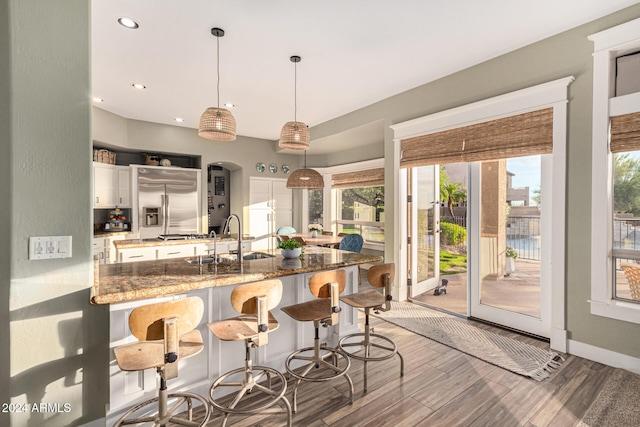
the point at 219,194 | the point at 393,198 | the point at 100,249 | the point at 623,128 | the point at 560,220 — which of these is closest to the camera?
the point at 623,128

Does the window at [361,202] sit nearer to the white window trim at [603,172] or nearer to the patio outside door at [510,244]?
the patio outside door at [510,244]

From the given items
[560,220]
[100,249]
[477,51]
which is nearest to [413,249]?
[560,220]

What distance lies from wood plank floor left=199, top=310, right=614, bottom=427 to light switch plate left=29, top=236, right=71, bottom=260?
4.44ft

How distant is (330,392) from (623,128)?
3104mm

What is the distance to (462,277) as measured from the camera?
5.96m

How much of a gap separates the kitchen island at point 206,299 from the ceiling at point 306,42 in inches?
81.8

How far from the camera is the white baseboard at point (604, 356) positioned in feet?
8.04

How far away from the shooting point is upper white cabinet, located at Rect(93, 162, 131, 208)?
5.34 metres

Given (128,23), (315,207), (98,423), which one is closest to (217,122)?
(128,23)

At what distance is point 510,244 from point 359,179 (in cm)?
378

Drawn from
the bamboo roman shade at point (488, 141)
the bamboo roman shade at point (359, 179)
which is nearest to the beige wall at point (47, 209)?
the bamboo roman shade at point (488, 141)

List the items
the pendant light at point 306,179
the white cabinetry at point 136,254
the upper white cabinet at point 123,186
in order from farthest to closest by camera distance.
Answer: the upper white cabinet at point 123,186 → the pendant light at point 306,179 → the white cabinetry at point 136,254

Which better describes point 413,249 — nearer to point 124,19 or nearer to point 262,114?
point 262,114

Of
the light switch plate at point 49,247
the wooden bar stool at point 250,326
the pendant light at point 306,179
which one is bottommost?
the wooden bar stool at point 250,326
